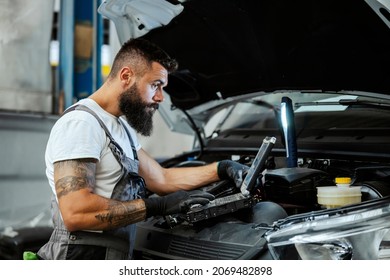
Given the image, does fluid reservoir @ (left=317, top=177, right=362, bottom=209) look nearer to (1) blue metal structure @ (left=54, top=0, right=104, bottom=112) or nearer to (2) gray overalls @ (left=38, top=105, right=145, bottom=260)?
(2) gray overalls @ (left=38, top=105, right=145, bottom=260)

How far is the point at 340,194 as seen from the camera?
122cm

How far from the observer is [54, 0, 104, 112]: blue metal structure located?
230 cm

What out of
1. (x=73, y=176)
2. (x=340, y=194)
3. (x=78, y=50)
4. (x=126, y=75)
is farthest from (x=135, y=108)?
(x=78, y=50)

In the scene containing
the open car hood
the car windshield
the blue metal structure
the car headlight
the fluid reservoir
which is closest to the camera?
the car headlight

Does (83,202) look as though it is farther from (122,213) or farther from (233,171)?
(233,171)

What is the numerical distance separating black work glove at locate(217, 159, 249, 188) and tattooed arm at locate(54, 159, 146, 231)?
1.31 ft

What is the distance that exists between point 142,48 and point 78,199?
0.57 m

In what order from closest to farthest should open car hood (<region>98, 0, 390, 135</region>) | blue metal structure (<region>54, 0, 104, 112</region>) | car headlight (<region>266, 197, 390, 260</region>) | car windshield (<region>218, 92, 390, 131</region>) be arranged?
car headlight (<region>266, 197, 390, 260</region>) → open car hood (<region>98, 0, 390, 135</region>) → car windshield (<region>218, 92, 390, 131</region>) → blue metal structure (<region>54, 0, 104, 112</region>)

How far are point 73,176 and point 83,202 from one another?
7 cm

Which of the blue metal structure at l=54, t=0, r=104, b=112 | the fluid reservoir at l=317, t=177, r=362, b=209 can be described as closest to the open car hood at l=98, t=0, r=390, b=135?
the fluid reservoir at l=317, t=177, r=362, b=209

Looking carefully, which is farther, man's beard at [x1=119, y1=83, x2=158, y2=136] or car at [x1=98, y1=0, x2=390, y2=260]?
man's beard at [x1=119, y1=83, x2=158, y2=136]

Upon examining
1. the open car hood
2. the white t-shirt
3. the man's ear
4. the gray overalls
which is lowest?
the gray overalls

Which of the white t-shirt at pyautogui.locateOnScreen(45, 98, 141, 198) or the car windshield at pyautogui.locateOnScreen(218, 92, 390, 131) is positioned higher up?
the car windshield at pyautogui.locateOnScreen(218, 92, 390, 131)

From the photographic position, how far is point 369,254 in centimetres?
108
